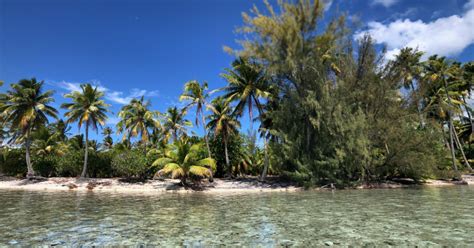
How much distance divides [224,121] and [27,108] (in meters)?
20.7

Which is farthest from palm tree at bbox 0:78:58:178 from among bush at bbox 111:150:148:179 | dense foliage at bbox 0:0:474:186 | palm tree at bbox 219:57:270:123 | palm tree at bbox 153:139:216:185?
palm tree at bbox 219:57:270:123

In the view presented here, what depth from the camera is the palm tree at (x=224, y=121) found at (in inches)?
1107

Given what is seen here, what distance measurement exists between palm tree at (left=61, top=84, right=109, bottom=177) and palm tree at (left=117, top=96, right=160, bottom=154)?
13.7ft

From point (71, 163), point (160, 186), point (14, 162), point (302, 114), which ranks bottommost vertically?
point (160, 186)

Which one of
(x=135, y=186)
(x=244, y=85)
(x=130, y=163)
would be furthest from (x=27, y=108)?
(x=244, y=85)

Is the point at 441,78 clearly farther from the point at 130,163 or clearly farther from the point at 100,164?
the point at 100,164

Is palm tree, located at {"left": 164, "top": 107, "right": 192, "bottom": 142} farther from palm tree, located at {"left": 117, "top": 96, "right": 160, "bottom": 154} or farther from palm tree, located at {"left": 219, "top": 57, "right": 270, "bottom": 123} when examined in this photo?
palm tree, located at {"left": 219, "top": 57, "right": 270, "bottom": 123}

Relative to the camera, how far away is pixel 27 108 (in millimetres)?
27844

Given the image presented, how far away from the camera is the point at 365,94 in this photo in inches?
920

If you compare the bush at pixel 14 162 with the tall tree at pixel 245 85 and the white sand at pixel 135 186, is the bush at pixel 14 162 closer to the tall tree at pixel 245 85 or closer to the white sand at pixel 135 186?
the white sand at pixel 135 186

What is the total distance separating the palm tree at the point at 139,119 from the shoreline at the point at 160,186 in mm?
7661

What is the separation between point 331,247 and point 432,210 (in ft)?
22.1

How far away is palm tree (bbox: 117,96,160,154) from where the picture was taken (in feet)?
106

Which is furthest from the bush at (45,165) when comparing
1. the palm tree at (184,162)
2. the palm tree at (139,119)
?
the palm tree at (184,162)
